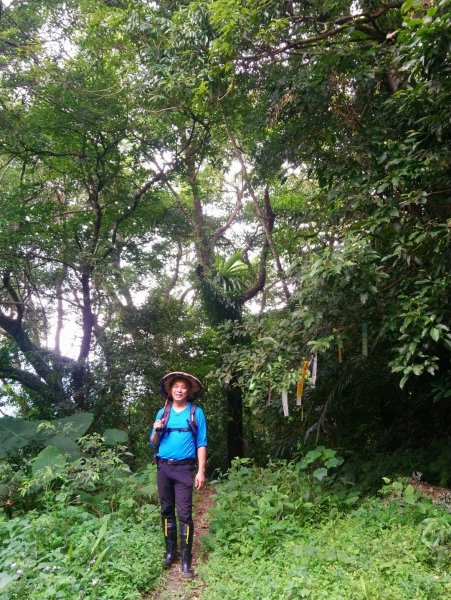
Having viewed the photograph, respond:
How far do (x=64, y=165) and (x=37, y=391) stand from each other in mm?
4786

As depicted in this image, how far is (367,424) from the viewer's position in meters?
7.00

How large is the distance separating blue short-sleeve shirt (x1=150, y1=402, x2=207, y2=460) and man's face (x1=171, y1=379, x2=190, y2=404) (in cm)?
12

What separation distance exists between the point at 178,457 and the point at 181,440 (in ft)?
0.48

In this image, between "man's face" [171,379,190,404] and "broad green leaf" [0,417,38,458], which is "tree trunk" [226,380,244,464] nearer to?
"broad green leaf" [0,417,38,458]

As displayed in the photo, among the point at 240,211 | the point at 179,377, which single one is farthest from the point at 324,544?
the point at 240,211

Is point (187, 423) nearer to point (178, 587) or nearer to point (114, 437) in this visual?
point (178, 587)

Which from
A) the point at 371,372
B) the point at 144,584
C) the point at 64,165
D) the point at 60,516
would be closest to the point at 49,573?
the point at 144,584

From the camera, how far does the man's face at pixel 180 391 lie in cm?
421

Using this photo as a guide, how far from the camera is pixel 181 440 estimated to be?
4.13 m

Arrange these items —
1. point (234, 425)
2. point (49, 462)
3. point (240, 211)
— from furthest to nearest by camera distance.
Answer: point (240, 211), point (234, 425), point (49, 462)

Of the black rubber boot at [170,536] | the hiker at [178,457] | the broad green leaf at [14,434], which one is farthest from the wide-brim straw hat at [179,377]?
the broad green leaf at [14,434]

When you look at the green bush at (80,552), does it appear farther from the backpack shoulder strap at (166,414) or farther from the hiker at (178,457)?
the backpack shoulder strap at (166,414)

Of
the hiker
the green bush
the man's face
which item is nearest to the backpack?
the hiker

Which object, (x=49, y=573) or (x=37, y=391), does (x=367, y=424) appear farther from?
(x=37, y=391)
